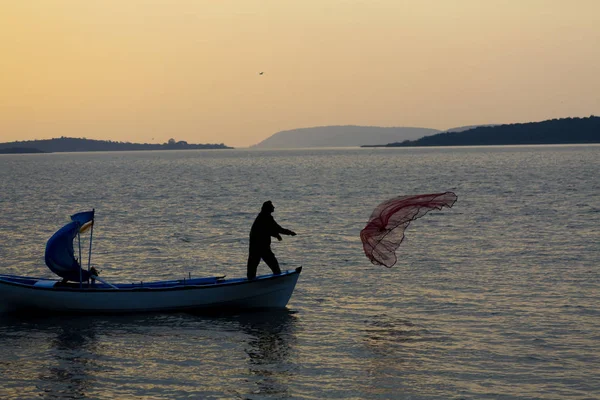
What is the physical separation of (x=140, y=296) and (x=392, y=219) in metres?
6.23

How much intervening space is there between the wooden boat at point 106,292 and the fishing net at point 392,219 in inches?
82.5

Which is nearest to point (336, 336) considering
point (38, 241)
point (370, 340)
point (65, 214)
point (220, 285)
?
point (370, 340)

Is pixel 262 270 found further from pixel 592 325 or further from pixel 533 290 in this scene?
pixel 592 325

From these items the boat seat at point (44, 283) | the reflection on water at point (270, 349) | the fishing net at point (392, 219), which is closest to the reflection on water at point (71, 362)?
the boat seat at point (44, 283)

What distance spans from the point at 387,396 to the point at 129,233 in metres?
28.0

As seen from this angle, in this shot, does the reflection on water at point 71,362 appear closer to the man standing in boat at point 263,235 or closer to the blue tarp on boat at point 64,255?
the blue tarp on boat at point 64,255

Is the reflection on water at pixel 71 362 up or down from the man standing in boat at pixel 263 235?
down

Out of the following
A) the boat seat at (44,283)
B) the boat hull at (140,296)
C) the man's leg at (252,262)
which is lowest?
the boat hull at (140,296)

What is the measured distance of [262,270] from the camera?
91.8 feet

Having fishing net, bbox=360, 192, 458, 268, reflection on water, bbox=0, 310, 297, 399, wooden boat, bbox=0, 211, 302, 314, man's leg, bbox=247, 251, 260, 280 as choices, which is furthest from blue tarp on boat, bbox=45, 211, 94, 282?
fishing net, bbox=360, 192, 458, 268

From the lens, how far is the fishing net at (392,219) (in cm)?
1931

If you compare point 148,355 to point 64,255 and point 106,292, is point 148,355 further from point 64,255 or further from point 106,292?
point 64,255

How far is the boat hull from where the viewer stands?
769 inches

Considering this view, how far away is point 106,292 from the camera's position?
1947cm
